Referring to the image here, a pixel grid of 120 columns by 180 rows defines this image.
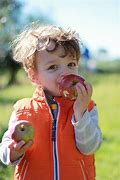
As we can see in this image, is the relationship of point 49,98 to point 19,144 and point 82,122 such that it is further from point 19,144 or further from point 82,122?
point 19,144

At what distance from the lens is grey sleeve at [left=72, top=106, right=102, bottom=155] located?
330cm

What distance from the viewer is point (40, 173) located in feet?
11.0

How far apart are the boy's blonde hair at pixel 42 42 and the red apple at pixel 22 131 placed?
48 centimetres

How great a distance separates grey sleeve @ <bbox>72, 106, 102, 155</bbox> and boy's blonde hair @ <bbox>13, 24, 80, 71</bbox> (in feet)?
1.40

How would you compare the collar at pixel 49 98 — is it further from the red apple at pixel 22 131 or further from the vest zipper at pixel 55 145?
the red apple at pixel 22 131

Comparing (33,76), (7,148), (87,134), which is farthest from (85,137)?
(33,76)

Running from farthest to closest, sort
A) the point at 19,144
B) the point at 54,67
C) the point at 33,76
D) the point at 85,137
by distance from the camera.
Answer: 1. the point at 33,76
2. the point at 54,67
3. the point at 85,137
4. the point at 19,144

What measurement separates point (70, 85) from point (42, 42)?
1.21ft

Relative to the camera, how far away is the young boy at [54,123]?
3322 mm

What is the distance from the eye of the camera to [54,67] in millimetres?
3441

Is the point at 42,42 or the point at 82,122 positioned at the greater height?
the point at 42,42

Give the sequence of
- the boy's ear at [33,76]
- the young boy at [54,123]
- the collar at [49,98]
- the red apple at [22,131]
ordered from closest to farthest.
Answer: the red apple at [22,131] < the young boy at [54,123] < the collar at [49,98] < the boy's ear at [33,76]

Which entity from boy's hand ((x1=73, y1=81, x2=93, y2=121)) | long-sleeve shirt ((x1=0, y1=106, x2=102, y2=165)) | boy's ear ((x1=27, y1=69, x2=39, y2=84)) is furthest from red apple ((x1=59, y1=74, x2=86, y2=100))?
boy's ear ((x1=27, y1=69, x2=39, y2=84))

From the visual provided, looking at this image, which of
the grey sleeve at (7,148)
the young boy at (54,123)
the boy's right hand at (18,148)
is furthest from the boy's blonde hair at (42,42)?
the boy's right hand at (18,148)
